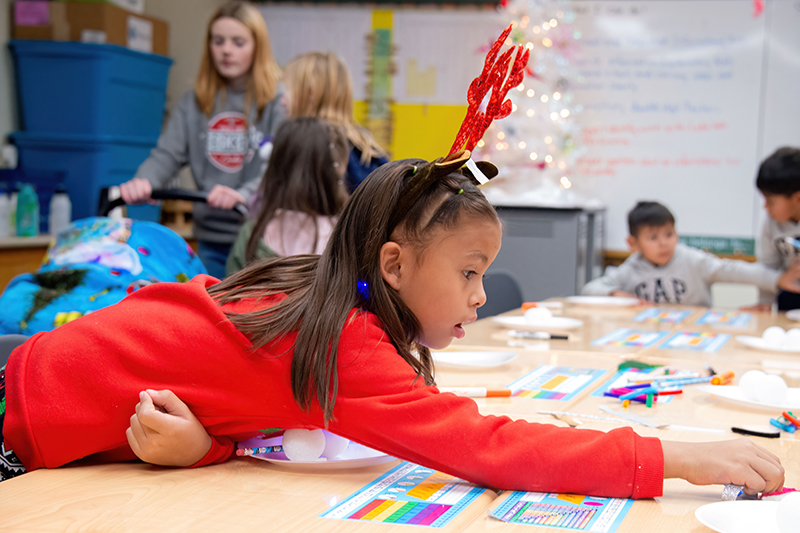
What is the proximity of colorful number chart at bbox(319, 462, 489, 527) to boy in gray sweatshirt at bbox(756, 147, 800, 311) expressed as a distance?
2181 millimetres

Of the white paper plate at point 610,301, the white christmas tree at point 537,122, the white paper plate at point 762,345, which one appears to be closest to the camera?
the white paper plate at point 762,345

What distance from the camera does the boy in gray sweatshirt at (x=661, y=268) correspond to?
2.93m

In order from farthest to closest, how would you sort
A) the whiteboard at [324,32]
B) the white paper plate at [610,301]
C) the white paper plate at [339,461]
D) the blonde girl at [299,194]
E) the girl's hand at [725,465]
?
the whiteboard at [324,32] < the white paper plate at [610,301] < the blonde girl at [299,194] < the white paper plate at [339,461] < the girl's hand at [725,465]

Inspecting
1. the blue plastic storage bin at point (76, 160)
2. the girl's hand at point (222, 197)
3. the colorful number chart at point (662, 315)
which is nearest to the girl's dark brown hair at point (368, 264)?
the girl's hand at point (222, 197)

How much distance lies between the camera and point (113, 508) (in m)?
0.70

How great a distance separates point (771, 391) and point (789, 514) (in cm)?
55

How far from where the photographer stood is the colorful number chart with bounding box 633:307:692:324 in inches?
86.5

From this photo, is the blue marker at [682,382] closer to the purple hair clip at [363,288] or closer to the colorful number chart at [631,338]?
the colorful number chart at [631,338]

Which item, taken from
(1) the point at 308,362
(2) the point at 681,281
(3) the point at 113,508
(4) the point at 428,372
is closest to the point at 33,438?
(3) the point at 113,508

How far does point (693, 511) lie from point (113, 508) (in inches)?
21.4

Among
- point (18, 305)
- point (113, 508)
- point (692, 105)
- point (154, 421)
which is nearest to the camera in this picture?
point (113, 508)

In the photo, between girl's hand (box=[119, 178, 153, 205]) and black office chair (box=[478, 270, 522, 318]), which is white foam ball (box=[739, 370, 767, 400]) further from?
A: girl's hand (box=[119, 178, 153, 205])

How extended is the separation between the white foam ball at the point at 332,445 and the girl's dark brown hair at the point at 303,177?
3.97 feet

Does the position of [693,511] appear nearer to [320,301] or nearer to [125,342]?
[320,301]
